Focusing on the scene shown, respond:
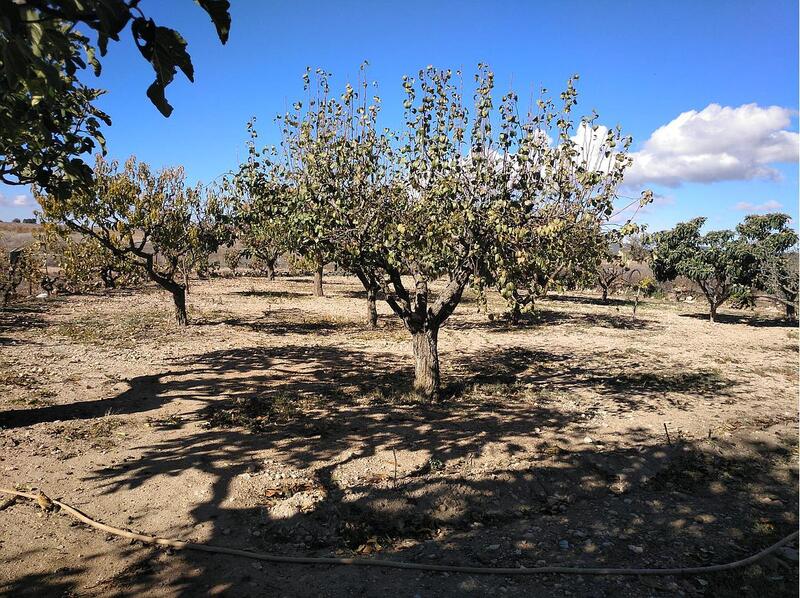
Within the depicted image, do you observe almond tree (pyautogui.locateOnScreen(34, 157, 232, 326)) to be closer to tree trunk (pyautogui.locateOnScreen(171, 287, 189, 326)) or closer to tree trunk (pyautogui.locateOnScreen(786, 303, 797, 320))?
tree trunk (pyautogui.locateOnScreen(171, 287, 189, 326))

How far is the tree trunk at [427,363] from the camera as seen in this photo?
10.3 meters

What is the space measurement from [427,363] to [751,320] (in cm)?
2406

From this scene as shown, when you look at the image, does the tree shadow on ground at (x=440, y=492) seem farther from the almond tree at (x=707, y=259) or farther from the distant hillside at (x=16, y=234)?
the distant hillside at (x=16, y=234)

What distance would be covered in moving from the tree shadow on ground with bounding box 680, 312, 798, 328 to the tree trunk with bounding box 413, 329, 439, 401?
21044mm

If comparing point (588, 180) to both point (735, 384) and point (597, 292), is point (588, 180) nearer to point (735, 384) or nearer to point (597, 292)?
point (735, 384)

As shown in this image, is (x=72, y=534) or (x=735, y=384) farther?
(x=735, y=384)

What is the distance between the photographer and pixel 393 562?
4.59 meters

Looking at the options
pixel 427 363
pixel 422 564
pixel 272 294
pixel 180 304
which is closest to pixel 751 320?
pixel 427 363

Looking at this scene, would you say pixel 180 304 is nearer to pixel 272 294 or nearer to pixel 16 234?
pixel 272 294

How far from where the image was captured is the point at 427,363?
10.4 meters

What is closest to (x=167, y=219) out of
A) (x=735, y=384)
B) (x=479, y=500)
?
(x=479, y=500)

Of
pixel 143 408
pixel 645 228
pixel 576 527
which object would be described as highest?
pixel 645 228

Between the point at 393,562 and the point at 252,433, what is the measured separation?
3.94 m

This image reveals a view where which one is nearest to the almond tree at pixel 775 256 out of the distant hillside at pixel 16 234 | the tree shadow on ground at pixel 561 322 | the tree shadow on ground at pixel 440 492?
the tree shadow on ground at pixel 561 322
